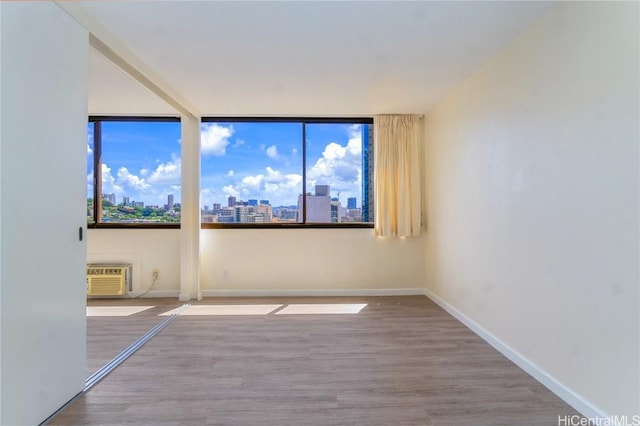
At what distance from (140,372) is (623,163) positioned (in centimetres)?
330


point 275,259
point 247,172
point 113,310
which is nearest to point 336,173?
point 247,172

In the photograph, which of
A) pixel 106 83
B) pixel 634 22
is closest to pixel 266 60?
pixel 106 83

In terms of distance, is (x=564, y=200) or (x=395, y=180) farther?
(x=395, y=180)

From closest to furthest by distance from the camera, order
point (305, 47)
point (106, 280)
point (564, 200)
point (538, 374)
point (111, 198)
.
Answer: point (564, 200)
point (538, 374)
point (305, 47)
point (106, 280)
point (111, 198)

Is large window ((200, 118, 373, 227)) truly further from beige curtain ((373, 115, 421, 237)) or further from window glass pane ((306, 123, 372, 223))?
beige curtain ((373, 115, 421, 237))

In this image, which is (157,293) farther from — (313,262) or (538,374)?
Result: (538,374)

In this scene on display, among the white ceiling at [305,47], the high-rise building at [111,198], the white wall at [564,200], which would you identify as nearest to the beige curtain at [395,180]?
the white ceiling at [305,47]

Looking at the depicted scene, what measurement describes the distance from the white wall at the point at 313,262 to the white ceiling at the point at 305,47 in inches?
71.4

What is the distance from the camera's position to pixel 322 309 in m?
3.83

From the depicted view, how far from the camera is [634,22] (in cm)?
156

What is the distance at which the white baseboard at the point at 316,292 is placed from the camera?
174 inches

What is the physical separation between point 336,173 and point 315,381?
3.03 metres

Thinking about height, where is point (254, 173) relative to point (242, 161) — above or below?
below

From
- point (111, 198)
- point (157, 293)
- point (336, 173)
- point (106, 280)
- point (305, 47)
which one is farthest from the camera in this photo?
point (336, 173)
